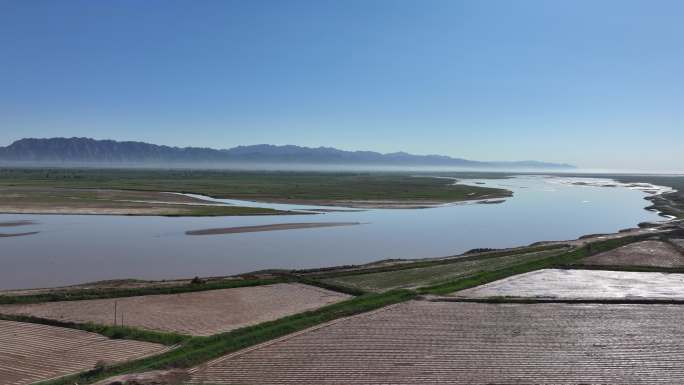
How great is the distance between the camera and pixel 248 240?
3453 centimetres

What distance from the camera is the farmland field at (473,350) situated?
12703 millimetres

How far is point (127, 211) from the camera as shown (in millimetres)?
48344

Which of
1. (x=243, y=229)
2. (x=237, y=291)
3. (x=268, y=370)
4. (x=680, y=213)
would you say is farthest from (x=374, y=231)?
(x=680, y=213)

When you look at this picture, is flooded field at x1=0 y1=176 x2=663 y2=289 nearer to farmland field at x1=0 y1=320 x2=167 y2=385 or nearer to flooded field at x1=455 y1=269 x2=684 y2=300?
farmland field at x1=0 y1=320 x2=167 y2=385

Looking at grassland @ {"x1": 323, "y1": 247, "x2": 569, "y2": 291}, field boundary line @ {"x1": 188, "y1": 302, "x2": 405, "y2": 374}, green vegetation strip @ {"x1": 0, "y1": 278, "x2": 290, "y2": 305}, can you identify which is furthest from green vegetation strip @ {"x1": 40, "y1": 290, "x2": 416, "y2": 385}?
green vegetation strip @ {"x1": 0, "y1": 278, "x2": 290, "y2": 305}

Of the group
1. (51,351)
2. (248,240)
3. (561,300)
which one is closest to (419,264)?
(561,300)

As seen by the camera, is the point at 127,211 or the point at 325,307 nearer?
the point at 325,307

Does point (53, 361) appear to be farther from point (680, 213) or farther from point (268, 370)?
point (680, 213)

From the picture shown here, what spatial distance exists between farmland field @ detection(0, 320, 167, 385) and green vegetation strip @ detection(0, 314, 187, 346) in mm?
217

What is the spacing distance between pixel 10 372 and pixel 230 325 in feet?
20.0

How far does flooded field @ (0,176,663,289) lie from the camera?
25516 mm

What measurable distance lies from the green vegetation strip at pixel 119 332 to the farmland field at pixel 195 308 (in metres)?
0.40

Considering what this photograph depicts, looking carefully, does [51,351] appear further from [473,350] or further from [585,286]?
[585,286]

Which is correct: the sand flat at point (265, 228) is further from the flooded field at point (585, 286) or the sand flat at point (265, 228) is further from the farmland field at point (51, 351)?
the farmland field at point (51, 351)
